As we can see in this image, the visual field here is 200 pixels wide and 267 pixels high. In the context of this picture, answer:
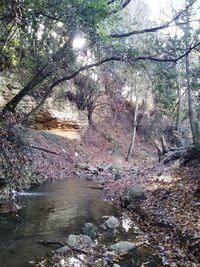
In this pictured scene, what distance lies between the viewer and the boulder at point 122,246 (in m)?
7.67

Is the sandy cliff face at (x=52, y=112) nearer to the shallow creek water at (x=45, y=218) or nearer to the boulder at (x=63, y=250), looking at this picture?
the shallow creek water at (x=45, y=218)

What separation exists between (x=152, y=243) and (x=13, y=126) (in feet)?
15.9

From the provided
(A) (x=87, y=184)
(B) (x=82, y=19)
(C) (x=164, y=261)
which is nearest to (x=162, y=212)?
(C) (x=164, y=261)

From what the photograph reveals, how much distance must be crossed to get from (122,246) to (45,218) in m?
3.19

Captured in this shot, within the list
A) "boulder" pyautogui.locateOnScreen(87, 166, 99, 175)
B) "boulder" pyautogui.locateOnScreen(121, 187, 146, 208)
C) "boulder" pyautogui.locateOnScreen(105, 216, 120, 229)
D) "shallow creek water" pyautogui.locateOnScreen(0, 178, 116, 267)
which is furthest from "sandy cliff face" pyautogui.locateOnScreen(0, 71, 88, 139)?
"boulder" pyautogui.locateOnScreen(105, 216, 120, 229)

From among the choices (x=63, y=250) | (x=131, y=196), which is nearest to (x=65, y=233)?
(x=63, y=250)

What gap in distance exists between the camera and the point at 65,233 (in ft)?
28.8

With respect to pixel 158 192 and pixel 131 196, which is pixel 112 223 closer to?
pixel 131 196

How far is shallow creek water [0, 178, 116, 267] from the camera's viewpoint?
735 centimetres

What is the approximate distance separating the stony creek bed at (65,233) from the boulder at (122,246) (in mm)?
38

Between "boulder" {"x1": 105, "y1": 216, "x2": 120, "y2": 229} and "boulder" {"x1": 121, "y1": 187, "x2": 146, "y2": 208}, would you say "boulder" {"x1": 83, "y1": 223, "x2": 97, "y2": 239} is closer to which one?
"boulder" {"x1": 105, "y1": 216, "x2": 120, "y2": 229}

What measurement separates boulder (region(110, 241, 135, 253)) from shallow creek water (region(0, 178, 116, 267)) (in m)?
1.37

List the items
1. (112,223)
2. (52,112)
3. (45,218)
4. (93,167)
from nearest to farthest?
(112,223), (45,218), (93,167), (52,112)

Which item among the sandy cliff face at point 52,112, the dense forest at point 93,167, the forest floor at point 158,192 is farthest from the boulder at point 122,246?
the sandy cliff face at point 52,112
